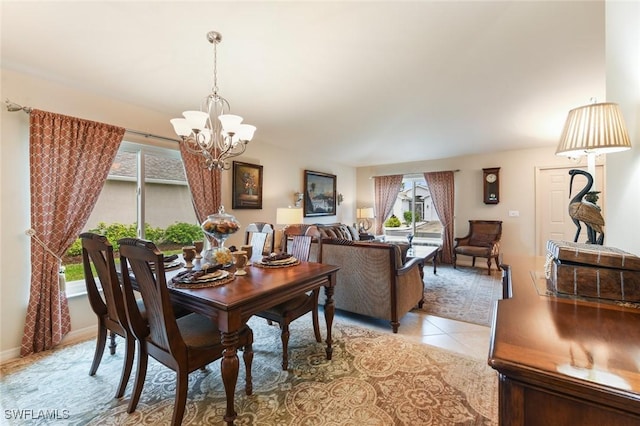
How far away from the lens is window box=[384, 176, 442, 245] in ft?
20.5

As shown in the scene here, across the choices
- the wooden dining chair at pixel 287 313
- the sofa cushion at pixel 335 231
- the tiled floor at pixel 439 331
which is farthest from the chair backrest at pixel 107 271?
the sofa cushion at pixel 335 231

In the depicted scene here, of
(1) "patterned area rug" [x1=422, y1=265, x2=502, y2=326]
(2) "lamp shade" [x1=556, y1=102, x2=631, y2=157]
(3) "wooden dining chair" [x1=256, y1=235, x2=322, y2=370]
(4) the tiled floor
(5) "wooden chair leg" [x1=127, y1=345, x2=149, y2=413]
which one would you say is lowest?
(4) the tiled floor

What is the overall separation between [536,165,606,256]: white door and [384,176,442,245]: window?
71.8 inches

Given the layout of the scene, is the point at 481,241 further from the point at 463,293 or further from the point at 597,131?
the point at 597,131

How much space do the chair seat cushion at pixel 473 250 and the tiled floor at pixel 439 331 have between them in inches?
97.9

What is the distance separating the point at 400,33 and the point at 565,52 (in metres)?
1.81

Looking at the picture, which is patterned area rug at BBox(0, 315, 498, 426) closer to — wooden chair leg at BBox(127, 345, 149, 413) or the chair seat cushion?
wooden chair leg at BBox(127, 345, 149, 413)

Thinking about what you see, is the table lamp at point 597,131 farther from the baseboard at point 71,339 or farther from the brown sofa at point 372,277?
the baseboard at point 71,339

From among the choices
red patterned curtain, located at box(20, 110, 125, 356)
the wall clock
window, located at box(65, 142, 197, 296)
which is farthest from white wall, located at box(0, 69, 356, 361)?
the wall clock

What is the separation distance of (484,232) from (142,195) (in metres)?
5.98

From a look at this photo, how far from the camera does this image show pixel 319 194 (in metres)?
5.83

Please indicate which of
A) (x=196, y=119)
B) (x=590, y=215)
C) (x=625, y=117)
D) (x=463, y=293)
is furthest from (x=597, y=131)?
(x=463, y=293)

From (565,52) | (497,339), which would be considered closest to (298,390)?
(497,339)

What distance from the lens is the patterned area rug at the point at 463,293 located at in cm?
309
